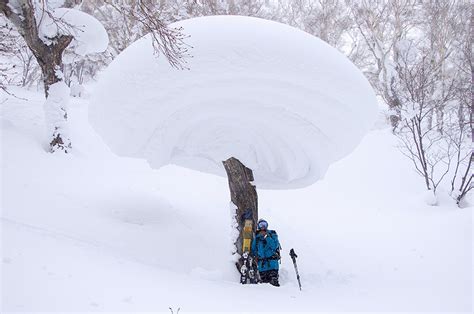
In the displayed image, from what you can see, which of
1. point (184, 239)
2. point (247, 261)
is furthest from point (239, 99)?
point (184, 239)

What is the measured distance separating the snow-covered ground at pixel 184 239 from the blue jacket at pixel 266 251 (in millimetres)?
450

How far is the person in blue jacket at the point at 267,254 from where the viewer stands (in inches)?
254

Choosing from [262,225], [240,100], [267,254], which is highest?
[240,100]

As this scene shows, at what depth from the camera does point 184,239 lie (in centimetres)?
738

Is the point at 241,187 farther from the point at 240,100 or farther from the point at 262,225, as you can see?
the point at 240,100

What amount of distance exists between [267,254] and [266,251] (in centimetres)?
5

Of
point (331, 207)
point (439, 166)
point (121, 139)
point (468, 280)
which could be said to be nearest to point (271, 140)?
point (121, 139)

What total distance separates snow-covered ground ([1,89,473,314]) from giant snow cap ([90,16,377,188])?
1.75 m

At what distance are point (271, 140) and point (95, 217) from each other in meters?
3.58

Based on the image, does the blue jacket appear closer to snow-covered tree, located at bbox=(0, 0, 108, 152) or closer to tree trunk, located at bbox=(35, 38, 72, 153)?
snow-covered tree, located at bbox=(0, 0, 108, 152)

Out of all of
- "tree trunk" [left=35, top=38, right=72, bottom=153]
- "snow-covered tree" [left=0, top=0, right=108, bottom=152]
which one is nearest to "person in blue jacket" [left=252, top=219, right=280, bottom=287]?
"snow-covered tree" [left=0, top=0, right=108, bottom=152]

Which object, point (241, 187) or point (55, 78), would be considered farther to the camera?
point (55, 78)

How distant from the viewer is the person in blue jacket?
644 centimetres

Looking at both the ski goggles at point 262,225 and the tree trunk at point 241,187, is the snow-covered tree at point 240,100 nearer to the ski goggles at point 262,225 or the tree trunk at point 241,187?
the tree trunk at point 241,187
